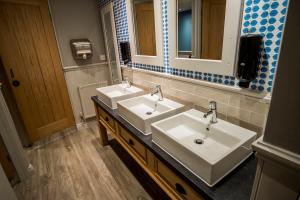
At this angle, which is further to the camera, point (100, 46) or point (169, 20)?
point (100, 46)

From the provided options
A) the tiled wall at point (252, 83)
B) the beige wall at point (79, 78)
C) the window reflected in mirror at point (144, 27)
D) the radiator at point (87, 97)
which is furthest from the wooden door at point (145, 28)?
the radiator at point (87, 97)

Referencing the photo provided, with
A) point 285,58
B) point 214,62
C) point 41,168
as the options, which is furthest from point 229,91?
point 41,168

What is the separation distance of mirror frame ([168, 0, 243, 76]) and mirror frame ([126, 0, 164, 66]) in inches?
6.2

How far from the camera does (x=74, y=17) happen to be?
103 inches

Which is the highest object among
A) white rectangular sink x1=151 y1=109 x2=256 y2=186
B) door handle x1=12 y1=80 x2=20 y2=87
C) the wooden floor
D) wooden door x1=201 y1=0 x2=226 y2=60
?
wooden door x1=201 y1=0 x2=226 y2=60

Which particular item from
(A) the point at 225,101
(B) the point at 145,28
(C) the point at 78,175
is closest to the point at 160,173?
(A) the point at 225,101

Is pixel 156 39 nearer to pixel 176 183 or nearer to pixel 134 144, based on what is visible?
pixel 134 144

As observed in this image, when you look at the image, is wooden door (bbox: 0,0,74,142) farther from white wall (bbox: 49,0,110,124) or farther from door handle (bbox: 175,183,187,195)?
door handle (bbox: 175,183,187,195)

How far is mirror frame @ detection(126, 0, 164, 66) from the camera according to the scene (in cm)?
151

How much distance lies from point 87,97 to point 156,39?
1936mm

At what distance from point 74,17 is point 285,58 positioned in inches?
115

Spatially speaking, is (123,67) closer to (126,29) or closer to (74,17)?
(126,29)

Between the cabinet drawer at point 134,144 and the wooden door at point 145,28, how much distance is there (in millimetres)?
877

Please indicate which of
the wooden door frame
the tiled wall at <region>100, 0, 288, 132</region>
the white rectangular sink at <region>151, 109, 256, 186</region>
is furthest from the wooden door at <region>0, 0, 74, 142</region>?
the white rectangular sink at <region>151, 109, 256, 186</region>
